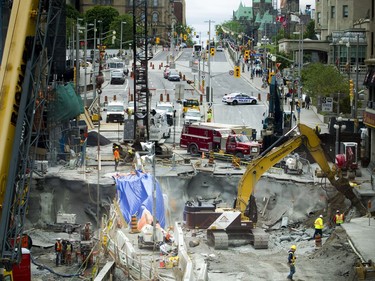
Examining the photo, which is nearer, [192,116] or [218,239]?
[218,239]

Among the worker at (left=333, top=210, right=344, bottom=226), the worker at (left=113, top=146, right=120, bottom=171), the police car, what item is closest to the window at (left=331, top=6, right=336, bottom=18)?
the police car

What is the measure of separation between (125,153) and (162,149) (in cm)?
257

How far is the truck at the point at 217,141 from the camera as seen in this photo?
214 feet

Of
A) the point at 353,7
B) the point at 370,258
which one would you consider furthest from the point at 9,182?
the point at 353,7

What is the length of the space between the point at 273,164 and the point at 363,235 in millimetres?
10571

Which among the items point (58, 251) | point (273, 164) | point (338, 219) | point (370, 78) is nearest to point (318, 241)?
point (338, 219)

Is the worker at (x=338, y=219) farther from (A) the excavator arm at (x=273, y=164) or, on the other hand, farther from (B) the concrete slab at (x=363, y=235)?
(B) the concrete slab at (x=363, y=235)

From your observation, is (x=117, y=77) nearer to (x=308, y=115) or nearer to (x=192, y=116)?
(x=308, y=115)

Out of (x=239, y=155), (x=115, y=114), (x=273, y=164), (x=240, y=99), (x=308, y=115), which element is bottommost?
(x=239, y=155)

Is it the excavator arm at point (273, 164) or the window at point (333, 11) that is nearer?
the excavator arm at point (273, 164)

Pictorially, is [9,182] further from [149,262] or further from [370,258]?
[370,258]

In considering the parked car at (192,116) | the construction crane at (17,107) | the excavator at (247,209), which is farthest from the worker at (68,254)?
the parked car at (192,116)

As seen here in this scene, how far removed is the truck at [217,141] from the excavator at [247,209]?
12.9 meters

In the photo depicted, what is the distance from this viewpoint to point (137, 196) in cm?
5203
